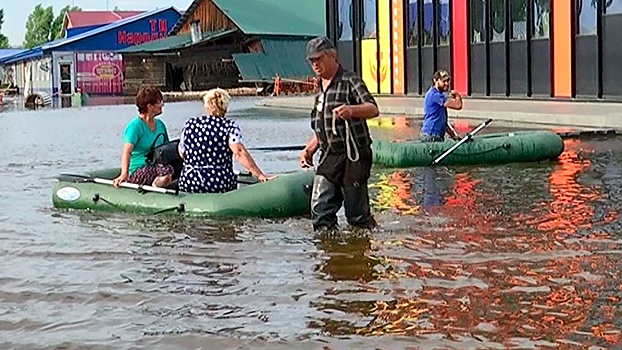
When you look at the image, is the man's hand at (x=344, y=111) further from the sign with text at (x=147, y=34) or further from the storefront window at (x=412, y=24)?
the sign with text at (x=147, y=34)

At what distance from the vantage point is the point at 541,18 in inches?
1126

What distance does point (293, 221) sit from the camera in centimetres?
945

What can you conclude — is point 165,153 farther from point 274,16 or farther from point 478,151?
point 274,16

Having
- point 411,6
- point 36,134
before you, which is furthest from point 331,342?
point 411,6

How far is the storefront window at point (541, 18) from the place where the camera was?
2819 centimetres

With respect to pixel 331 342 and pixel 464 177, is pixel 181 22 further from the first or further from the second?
pixel 331 342

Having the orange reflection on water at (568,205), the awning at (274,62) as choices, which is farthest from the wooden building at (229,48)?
the orange reflection on water at (568,205)

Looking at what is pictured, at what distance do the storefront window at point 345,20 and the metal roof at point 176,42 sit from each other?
21.4 meters

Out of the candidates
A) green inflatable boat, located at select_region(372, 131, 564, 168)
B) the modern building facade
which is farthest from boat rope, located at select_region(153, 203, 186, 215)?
the modern building facade

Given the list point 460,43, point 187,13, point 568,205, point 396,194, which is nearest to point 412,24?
point 460,43

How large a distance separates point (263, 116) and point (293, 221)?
2188 cm

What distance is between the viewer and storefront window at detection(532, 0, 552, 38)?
1110 inches

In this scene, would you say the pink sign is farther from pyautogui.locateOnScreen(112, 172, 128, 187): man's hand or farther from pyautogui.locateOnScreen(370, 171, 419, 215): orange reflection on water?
pyautogui.locateOnScreen(112, 172, 128, 187): man's hand

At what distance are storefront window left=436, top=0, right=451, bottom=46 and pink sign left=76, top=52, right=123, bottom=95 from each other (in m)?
40.2
